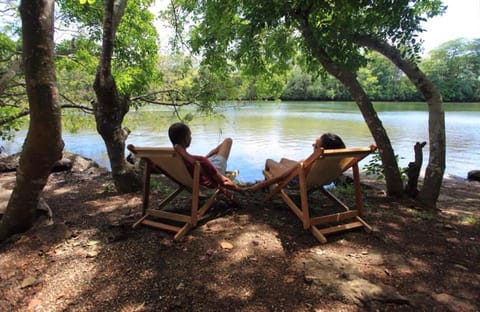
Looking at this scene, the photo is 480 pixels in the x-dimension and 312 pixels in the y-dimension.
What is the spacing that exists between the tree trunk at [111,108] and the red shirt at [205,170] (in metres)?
1.51

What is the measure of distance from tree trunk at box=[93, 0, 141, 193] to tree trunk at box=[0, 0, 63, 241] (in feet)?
4.72

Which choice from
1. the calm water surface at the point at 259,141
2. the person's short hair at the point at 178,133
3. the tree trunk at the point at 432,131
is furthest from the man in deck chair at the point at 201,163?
the calm water surface at the point at 259,141

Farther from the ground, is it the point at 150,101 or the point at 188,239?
the point at 150,101

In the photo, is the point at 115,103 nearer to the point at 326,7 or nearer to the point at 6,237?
the point at 6,237

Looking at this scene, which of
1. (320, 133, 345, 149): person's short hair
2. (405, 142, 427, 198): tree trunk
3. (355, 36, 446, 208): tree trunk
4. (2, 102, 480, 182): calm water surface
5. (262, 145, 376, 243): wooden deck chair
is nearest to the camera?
(262, 145, 376, 243): wooden deck chair

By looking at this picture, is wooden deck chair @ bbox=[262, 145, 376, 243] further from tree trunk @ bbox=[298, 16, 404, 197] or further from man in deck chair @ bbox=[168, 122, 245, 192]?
tree trunk @ bbox=[298, 16, 404, 197]

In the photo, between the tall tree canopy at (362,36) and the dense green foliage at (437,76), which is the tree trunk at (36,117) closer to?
the tall tree canopy at (362,36)

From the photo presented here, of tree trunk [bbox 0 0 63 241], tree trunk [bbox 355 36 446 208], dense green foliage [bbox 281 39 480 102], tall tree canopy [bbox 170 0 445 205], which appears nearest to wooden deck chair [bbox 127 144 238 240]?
tree trunk [bbox 0 0 63 241]

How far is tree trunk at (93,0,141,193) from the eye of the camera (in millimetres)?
3750

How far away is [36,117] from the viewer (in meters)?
2.37

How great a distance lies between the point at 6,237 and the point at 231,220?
211 cm

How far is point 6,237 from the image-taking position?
110 inches

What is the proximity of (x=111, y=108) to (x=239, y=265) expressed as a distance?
9.11ft

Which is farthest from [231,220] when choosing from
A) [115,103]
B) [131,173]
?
[115,103]
